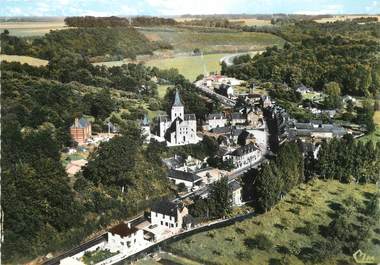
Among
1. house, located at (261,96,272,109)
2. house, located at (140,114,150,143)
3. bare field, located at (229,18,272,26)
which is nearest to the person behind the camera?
house, located at (140,114,150,143)

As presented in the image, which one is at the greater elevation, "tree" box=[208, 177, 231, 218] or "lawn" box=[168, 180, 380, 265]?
"tree" box=[208, 177, 231, 218]

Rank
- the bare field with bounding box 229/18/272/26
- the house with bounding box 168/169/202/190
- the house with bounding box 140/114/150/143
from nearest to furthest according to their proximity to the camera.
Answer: the house with bounding box 168/169/202/190 < the house with bounding box 140/114/150/143 < the bare field with bounding box 229/18/272/26

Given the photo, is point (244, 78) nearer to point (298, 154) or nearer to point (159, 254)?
point (298, 154)

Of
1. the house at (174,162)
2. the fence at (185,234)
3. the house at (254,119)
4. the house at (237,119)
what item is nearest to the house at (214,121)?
the house at (237,119)

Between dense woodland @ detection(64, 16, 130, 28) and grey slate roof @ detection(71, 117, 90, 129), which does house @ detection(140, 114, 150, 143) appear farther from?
dense woodland @ detection(64, 16, 130, 28)

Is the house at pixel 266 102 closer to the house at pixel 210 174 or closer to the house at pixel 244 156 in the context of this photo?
the house at pixel 244 156

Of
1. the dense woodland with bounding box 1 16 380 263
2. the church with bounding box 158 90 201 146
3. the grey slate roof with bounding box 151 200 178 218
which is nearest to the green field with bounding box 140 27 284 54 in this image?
the dense woodland with bounding box 1 16 380 263
